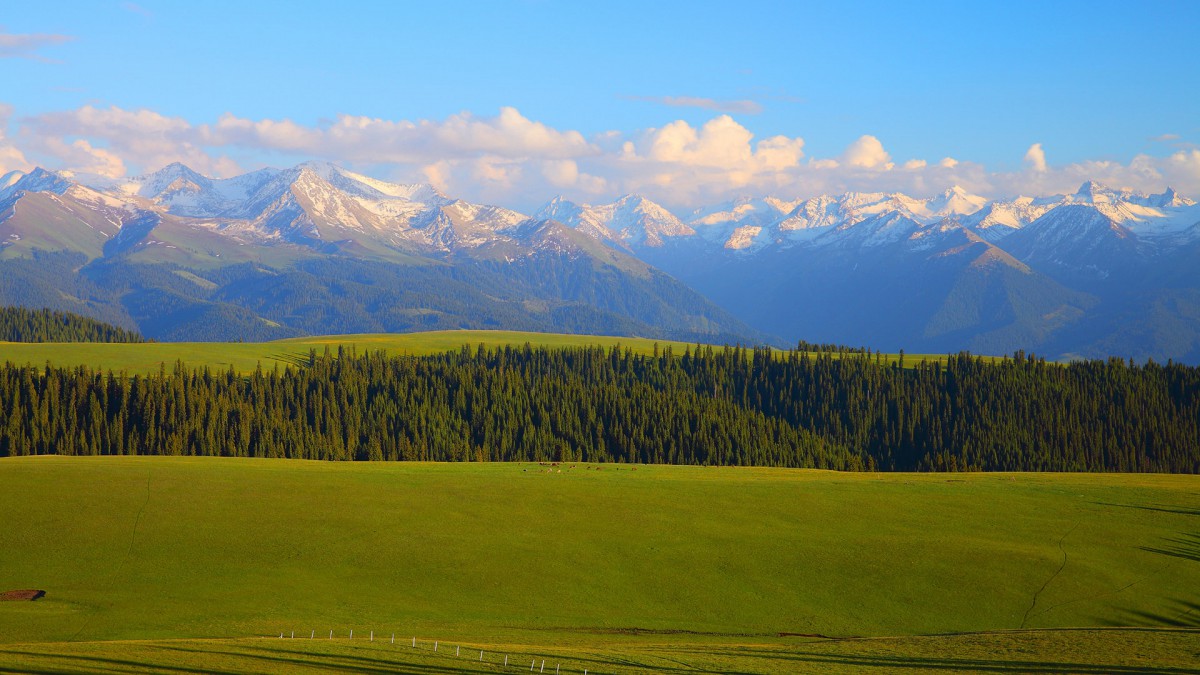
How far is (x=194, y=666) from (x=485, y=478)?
62.5 meters

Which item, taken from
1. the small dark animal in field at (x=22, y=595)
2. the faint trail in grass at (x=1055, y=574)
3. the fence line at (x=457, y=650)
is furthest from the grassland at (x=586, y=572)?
the small dark animal in field at (x=22, y=595)

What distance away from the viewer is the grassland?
53469 mm

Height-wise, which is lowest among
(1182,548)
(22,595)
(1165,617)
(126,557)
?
(1165,617)

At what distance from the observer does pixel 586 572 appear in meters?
77.4

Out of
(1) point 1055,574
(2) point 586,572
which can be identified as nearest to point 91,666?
(2) point 586,572

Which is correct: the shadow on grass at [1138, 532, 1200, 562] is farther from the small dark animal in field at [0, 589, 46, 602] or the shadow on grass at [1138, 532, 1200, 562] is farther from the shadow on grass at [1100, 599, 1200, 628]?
the small dark animal in field at [0, 589, 46, 602]

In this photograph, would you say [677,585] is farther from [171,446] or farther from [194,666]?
[171,446]

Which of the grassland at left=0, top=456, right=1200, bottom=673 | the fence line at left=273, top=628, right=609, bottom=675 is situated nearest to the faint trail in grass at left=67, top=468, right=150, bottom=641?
the grassland at left=0, top=456, right=1200, bottom=673

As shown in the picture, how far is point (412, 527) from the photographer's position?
86.6 m

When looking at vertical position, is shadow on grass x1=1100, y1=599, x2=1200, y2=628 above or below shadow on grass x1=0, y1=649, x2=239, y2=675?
below

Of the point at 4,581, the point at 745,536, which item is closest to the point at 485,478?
the point at 745,536

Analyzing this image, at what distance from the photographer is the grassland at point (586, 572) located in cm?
5347

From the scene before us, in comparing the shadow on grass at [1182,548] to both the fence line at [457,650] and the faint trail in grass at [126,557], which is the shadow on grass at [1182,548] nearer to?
the fence line at [457,650]

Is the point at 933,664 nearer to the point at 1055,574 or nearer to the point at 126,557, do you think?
the point at 1055,574
